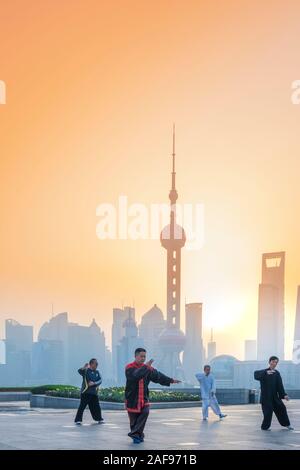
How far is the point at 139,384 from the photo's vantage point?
20.5 metres

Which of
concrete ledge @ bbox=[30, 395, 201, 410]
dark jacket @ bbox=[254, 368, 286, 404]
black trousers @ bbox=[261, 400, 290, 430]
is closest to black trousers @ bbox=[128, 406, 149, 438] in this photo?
black trousers @ bbox=[261, 400, 290, 430]

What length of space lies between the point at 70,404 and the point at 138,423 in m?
18.5

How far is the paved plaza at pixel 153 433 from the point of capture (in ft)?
64.0

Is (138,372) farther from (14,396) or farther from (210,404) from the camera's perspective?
(14,396)

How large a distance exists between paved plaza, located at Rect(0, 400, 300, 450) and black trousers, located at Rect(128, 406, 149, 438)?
0.79ft

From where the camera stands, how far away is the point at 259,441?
20.6 m

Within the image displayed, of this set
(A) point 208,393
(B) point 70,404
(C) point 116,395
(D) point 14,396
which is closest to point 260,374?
(A) point 208,393

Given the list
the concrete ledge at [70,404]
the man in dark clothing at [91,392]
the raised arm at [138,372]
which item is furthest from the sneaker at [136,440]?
the concrete ledge at [70,404]

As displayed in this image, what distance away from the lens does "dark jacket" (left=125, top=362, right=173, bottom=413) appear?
20391 mm

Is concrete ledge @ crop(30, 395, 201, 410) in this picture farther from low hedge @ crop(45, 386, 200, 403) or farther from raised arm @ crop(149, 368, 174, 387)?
raised arm @ crop(149, 368, 174, 387)

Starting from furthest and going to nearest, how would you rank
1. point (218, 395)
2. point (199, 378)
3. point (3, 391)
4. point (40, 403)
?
1. point (3, 391)
2. point (218, 395)
3. point (40, 403)
4. point (199, 378)

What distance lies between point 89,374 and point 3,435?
5.04 m
